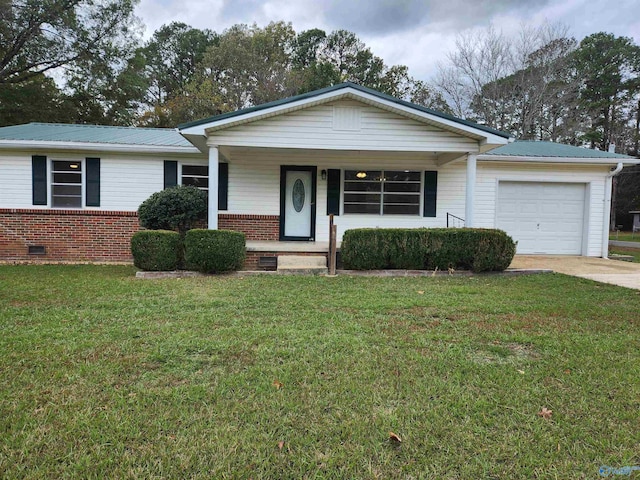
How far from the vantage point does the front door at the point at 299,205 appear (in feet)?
33.1

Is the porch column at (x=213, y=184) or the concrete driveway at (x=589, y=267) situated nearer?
the concrete driveway at (x=589, y=267)

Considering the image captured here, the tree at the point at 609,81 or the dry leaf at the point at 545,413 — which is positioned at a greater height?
the tree at the point at 609,81

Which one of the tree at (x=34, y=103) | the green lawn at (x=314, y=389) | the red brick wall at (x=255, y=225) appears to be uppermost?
the tree at (x=34, y=103)

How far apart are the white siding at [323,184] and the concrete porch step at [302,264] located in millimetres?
2152

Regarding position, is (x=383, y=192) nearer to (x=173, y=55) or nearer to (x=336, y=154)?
(x=336, y=154)

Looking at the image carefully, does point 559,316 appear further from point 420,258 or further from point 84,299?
point 84,299

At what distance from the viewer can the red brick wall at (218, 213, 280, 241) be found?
980 centimetres

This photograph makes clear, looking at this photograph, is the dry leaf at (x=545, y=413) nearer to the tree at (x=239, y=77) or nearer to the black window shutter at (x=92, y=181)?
the black window shutter at (x=92, y=181)

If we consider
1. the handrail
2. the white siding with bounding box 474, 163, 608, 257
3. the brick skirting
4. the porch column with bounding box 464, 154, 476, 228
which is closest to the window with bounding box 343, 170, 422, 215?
the handrail

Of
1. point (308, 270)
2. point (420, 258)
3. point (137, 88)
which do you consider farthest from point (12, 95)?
point (420, 258)

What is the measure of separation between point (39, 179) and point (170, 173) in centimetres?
304

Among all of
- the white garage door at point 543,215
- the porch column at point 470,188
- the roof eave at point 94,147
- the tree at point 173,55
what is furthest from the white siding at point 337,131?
the tree at point 173,55

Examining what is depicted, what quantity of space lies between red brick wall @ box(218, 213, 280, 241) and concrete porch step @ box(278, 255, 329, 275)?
202cm

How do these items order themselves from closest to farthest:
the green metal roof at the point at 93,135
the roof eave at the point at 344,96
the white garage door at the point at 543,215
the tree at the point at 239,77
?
the roof eave at the point at 344,96 < the green metal roof at the point at 93,135 < the white garage door at the point at 543,215 < the tree at the point at 239,77
